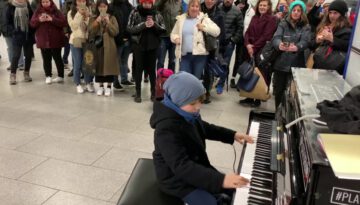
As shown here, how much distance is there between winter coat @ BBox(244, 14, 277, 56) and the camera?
497cm

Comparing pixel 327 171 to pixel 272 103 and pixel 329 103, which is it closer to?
pixel 329 103

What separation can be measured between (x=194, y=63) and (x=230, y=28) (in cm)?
104

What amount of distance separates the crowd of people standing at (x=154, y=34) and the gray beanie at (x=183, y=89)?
2.66 m

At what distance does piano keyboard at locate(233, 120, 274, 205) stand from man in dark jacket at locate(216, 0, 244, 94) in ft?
11.2

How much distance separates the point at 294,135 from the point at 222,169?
5.48ft

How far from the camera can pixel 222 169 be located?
331cm

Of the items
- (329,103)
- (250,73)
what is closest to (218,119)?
(250,73)

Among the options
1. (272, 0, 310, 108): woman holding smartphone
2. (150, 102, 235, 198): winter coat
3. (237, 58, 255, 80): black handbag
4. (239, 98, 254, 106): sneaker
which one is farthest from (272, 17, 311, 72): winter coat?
(150, 102, 235, 198): winter coat

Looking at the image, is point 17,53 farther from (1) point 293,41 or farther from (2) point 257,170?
(2) point 257,170

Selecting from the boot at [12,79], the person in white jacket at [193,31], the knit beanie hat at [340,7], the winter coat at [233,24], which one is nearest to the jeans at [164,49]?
the winter coat at [233,24]

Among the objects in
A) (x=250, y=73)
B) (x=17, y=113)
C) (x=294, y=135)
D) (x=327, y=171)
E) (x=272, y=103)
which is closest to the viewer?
(x=327, y=171)

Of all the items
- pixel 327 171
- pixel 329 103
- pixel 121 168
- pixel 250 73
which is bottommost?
pixel 121 168

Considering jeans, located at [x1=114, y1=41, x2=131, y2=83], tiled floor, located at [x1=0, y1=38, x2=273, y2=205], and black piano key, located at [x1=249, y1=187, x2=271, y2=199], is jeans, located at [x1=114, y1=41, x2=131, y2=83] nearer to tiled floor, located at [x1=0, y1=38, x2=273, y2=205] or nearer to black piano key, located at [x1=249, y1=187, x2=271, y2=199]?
tiled floor, located at [x1=0, y1=38, x2=273, y2=205]

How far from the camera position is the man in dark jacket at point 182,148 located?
1665 mm
